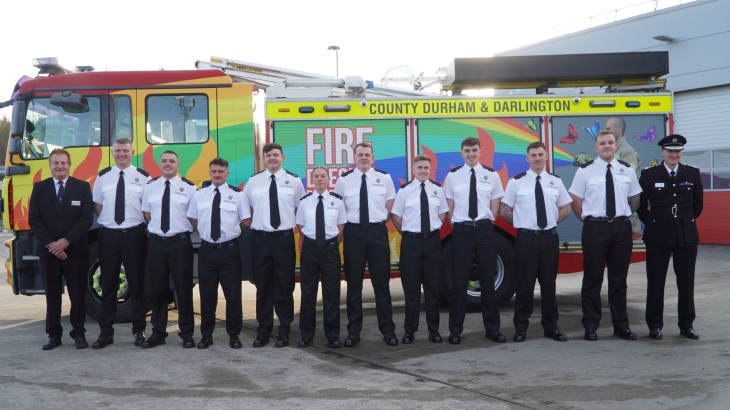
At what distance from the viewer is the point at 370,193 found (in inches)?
270

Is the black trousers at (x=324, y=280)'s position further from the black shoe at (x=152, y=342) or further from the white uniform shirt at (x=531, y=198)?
the white uniform shirt at (x=531, y=198)

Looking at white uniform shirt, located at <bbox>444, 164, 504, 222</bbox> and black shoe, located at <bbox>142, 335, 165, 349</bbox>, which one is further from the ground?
white uniform shirt, located at <bbox>444, 164, 504, 222</bbox>

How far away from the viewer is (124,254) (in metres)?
6.96

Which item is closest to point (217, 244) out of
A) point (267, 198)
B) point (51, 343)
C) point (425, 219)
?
point (267, 198)

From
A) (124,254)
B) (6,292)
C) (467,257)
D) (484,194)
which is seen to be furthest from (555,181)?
(6,292)

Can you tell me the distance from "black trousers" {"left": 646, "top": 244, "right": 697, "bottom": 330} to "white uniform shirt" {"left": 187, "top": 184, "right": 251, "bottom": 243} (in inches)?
164

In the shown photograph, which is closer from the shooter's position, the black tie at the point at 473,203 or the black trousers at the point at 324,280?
the black trousers at the point at 324,280

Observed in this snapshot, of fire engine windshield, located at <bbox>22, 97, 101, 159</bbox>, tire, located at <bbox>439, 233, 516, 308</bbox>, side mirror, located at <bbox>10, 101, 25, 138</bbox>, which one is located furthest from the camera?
tire, located at <bbox>439, 233, 516, 308</bbox>

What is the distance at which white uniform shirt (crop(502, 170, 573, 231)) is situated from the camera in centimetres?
695

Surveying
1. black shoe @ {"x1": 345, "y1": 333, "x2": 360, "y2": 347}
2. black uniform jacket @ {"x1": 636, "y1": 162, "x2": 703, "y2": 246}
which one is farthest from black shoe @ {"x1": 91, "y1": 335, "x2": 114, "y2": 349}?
black uniform jacket @ {"x1": 636, "y1": 162, "x2": 703, "y2": 246}

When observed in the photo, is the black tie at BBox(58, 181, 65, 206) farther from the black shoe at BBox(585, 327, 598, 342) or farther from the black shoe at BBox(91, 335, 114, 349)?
the black shoe at BBox(585, 327, 598, 342)

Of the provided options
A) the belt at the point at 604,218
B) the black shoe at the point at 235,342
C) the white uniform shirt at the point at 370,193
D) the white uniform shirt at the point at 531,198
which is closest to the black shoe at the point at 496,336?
the white uniform shirt at the point at 531,198

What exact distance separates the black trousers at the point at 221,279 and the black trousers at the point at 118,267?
0.67m

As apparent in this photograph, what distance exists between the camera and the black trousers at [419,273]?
686 centimetres
